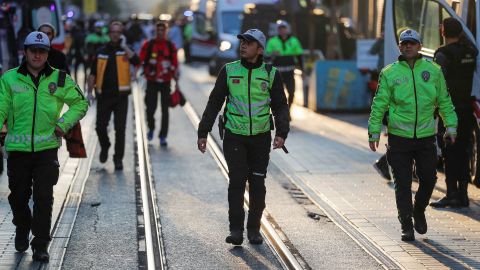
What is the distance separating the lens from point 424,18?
1442 centimetres

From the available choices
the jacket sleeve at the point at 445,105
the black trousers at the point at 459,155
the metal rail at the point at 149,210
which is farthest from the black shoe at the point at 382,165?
the jacket sleeve at the point at 445,105

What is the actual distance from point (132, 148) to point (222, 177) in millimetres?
3157

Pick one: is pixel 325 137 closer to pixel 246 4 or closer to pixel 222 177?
pixel 222 177

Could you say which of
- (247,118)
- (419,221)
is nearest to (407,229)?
(419,221)

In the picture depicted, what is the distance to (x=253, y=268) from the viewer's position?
8898 mm

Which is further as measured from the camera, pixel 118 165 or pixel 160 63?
pixel 160 63

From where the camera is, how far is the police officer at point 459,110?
11750mm

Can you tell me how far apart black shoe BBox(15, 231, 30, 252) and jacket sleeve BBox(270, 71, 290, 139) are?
6.71 feet

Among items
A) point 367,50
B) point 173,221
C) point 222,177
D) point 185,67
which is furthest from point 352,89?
point 185,67

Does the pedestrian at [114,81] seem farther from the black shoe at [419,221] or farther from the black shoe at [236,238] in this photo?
the black shoe at [419,221]

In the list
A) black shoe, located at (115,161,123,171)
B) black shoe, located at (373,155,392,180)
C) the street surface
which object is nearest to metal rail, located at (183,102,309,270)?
the street surface

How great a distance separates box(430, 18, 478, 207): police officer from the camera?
38.5 feet

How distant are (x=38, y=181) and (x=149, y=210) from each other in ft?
8.42

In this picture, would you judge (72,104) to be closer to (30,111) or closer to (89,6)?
(30,111)
